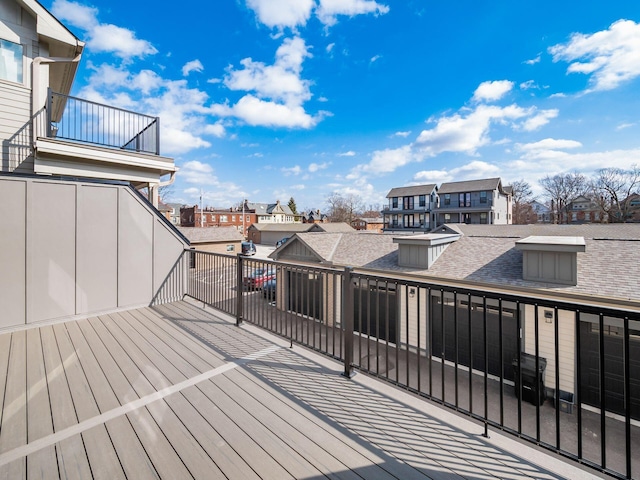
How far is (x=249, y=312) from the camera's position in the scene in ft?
13.5

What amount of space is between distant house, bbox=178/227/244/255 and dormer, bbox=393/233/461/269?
18810mm

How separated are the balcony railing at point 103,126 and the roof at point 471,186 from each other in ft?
107

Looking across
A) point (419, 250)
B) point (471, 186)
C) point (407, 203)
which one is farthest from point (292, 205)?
point (419, 250)

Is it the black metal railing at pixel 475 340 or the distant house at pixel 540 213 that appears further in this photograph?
the distant house at pixel 540 213

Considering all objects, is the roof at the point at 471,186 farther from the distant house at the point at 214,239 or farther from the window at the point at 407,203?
the distant house at the point at 214,239

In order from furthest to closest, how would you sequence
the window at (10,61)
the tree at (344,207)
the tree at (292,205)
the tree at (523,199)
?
the tree at (292,205), the tree at (344,207), the tree at (523,199), the window at (10,61)

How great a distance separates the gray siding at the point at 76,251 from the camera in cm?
371

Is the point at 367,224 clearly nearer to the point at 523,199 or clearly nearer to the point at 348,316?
the point at 523,199

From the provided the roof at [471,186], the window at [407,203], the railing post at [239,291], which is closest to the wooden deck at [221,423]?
the railing post at [239,291]

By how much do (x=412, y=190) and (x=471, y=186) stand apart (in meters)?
6.62

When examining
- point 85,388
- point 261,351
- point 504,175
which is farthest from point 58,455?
point 504,175

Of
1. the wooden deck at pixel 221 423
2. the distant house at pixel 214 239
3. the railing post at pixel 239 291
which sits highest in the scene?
the distant house at pixel 214 239

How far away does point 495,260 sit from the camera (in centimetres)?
890

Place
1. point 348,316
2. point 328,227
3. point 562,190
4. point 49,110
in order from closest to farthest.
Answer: point 348,316 → point 49,110 → point 328,227 → point 562,190
